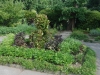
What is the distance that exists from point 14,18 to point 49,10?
390 cm

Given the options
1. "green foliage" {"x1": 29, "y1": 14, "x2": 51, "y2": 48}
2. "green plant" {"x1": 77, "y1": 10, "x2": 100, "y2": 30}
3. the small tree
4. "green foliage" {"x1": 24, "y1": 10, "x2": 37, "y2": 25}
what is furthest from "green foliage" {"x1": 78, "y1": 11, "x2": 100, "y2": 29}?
"green foliage" {"x1": 29, "y1": 14, "x2": 51, "y2": 48}

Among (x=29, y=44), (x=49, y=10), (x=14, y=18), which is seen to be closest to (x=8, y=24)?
(x=14, y=18)

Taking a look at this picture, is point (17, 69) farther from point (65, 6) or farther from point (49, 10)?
point (49, 10)

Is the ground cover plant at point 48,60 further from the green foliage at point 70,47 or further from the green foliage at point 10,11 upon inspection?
the green foliage at point 10,11

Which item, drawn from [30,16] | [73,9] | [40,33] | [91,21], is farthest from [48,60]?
[30,16]

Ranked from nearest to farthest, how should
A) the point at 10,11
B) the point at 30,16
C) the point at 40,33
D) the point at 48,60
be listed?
the point at 48,60 → the point at 40,33 → the point at 10,11 → the point at 30,16

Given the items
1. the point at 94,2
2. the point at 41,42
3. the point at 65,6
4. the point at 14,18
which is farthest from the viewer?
the point at 94,2

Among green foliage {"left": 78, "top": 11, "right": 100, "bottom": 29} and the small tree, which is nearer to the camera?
the small tree

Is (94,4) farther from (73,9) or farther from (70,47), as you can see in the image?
(70,47)

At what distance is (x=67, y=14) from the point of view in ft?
48.7

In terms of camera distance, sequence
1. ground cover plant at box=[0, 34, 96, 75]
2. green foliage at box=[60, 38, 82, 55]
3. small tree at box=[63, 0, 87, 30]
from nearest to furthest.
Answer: ground cover plant at box=[0, 34, 96, 75]
green foliage at box=[60, 38, 82, 55]
small tree at box=[63, 0, 87, 30]

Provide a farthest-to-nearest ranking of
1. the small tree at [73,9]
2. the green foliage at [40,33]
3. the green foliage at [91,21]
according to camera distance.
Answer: the green foliage at [91,21] < the small tree at [73,9] < the green foliage at [40,33]

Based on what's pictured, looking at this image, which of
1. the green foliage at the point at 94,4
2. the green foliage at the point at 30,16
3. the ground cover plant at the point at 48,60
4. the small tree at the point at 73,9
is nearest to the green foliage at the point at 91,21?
the small tree at the point at 73,9

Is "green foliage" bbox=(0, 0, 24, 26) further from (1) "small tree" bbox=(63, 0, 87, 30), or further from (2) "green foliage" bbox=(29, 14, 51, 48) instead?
(2) "green foliage" bbox=(29, 14, 51, 48)
